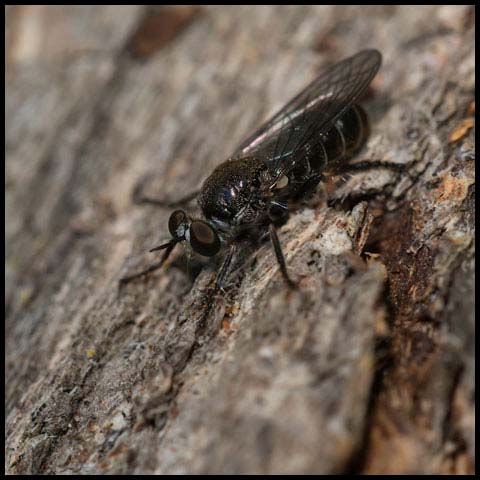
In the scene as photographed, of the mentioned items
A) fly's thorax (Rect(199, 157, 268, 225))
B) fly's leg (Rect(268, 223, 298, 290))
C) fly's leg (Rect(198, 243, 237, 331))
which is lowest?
fly's leg (Rect(198, 243, 237, 331))

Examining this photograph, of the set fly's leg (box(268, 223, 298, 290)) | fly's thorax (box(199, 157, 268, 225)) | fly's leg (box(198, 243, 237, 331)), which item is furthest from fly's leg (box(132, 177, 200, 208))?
fly's leg (box(268, 223, 298, 290))

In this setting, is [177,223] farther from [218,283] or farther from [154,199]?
[154,199]

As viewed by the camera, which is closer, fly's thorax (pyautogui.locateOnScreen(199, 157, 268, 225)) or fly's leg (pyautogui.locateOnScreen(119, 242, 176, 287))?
fly's thorax (pyautogui.locateOnScreen(199, 157, 268, 225))

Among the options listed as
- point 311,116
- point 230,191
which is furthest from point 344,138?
point 230,191

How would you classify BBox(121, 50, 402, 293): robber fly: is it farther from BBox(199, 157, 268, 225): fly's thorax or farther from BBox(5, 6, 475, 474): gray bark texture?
BBox(5, 6, 475, 474): gray bark texture

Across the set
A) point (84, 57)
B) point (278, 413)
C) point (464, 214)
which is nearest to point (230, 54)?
point (84, 57)

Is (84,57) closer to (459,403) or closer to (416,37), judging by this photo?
(416,37)

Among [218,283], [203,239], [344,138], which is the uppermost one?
[203,239]
